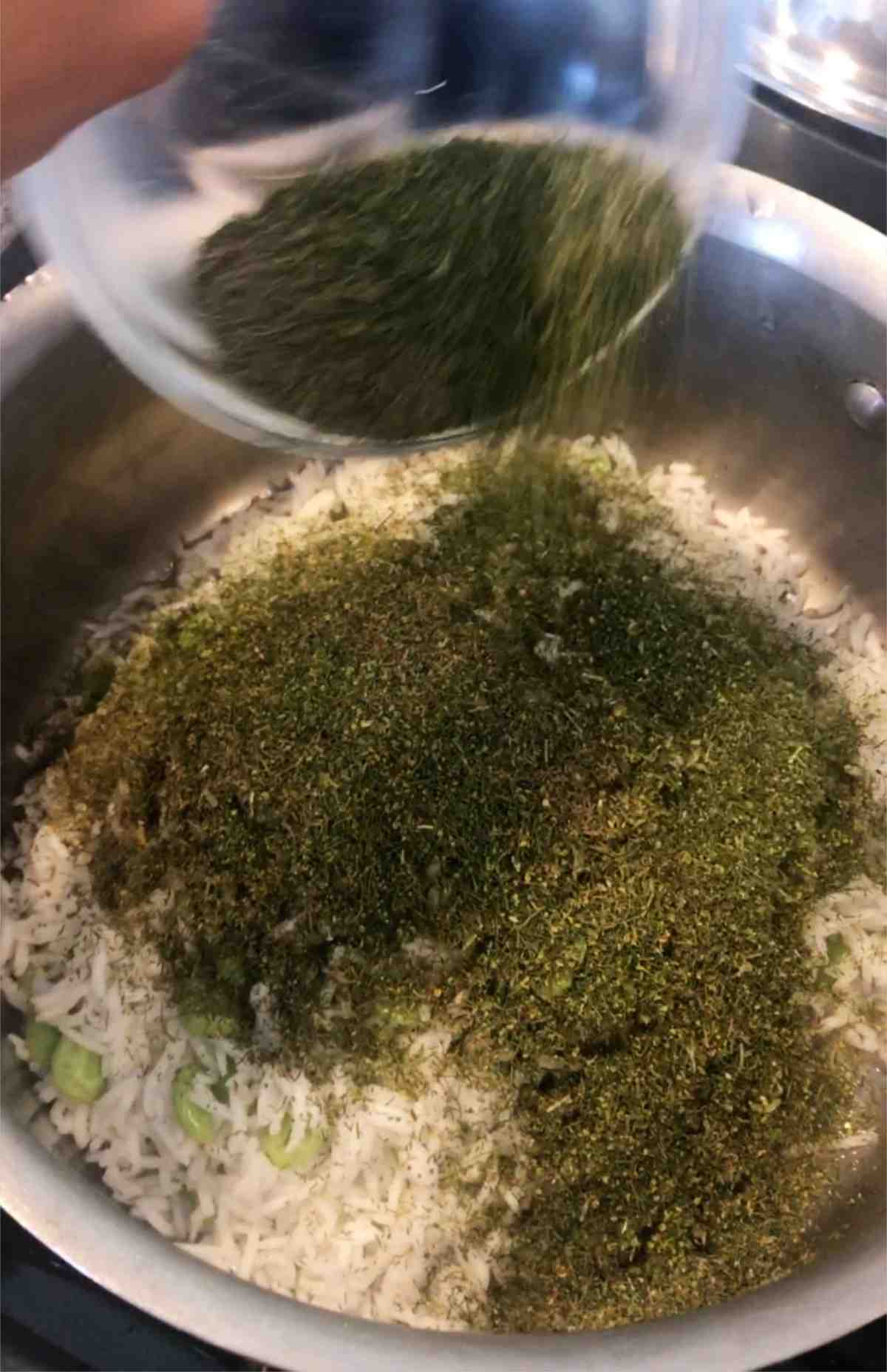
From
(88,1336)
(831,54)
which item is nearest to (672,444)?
(831,54)

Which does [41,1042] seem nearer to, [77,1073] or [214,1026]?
[77,1073]

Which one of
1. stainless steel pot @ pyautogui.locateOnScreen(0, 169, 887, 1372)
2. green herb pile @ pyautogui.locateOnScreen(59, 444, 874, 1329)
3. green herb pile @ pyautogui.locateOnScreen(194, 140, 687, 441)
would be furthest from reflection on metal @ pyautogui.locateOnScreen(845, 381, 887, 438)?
green herb pile @ pyautogui.locateOnScreen(194, 140, 687, 441)

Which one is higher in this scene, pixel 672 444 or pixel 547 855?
pixel 672 444

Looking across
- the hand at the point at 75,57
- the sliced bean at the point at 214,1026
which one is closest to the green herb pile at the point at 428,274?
the hand at the point at 75,57

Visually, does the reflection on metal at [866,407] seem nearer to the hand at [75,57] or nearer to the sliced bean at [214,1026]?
the hand at [75,57]

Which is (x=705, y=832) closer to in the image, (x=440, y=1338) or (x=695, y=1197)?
(x=695, y=1197)

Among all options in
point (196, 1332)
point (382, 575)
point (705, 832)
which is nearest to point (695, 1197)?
point (705, 832)

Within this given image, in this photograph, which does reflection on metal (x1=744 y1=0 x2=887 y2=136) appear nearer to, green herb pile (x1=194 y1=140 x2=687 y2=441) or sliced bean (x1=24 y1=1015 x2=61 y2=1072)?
green herb pile (x1=194 y1=140 x2=687 y2=441)
